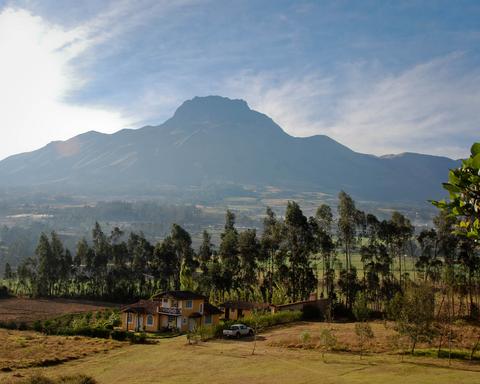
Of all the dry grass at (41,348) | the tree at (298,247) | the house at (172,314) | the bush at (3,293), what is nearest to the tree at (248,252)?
the tree at (298,247)

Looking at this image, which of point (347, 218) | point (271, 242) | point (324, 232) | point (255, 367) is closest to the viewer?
point (255, 367)

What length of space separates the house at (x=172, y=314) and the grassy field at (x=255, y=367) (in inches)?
537

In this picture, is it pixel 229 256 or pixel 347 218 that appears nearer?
pixel 347 218

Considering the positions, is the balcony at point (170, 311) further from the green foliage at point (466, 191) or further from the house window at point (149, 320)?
the green foliage at point (466, 191)

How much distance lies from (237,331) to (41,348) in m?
17.4

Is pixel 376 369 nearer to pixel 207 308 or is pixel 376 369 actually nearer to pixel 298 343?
pixel 298 343

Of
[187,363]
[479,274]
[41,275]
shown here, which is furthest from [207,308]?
[41,275]

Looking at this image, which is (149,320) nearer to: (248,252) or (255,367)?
(248,252)

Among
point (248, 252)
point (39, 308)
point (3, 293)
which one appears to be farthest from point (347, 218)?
point (3, 293)

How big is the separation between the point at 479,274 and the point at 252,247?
31762 mm

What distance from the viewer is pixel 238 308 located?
60.7m

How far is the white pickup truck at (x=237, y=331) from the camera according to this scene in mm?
45750

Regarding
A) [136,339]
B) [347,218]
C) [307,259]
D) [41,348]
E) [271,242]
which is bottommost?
[136,339]

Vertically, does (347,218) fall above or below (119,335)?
above
